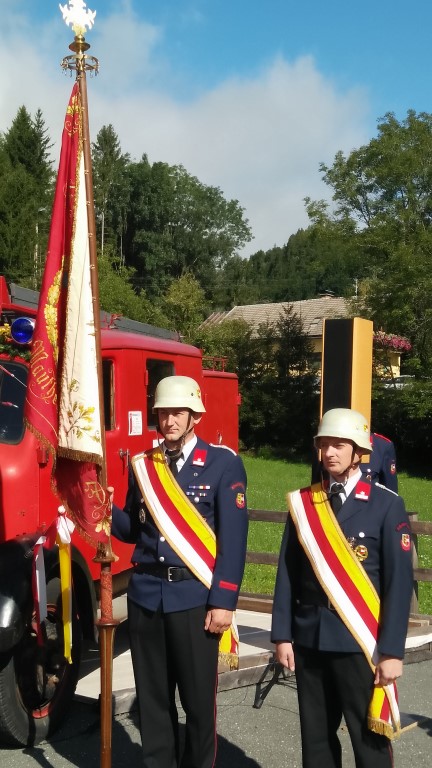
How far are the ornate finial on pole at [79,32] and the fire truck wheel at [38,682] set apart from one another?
2.75 metres

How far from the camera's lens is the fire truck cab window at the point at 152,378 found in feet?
21.2

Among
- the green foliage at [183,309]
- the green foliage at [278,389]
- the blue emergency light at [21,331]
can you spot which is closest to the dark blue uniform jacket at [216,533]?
the blue emergency light at [21,331]

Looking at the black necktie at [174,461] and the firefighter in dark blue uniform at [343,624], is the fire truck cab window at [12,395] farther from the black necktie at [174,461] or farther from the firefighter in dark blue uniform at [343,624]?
the firefighter in dark blue uniform at [343,624]

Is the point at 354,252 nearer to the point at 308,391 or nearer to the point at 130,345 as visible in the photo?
the point at 308,391

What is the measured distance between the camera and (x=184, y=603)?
150 inches

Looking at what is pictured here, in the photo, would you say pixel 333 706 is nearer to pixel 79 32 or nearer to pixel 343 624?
pixel 343 624

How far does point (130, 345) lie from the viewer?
20.5ft

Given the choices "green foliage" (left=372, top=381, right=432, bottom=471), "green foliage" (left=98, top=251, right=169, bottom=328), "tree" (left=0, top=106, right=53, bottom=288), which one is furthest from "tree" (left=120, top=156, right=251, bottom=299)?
"green foliage" (left=372, top=381, right=432, bottom=471)

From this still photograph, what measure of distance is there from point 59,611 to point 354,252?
27736 mm

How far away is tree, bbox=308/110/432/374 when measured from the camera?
2842 cm

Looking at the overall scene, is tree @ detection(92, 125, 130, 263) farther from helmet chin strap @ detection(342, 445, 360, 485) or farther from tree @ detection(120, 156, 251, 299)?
helmet chin strap @ detection(342, 445, 360, 485)

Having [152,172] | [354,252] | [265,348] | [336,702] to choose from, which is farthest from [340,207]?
[152,172]

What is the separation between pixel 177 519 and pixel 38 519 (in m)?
1.64

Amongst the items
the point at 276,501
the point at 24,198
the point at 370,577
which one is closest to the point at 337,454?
the point at 370,577
